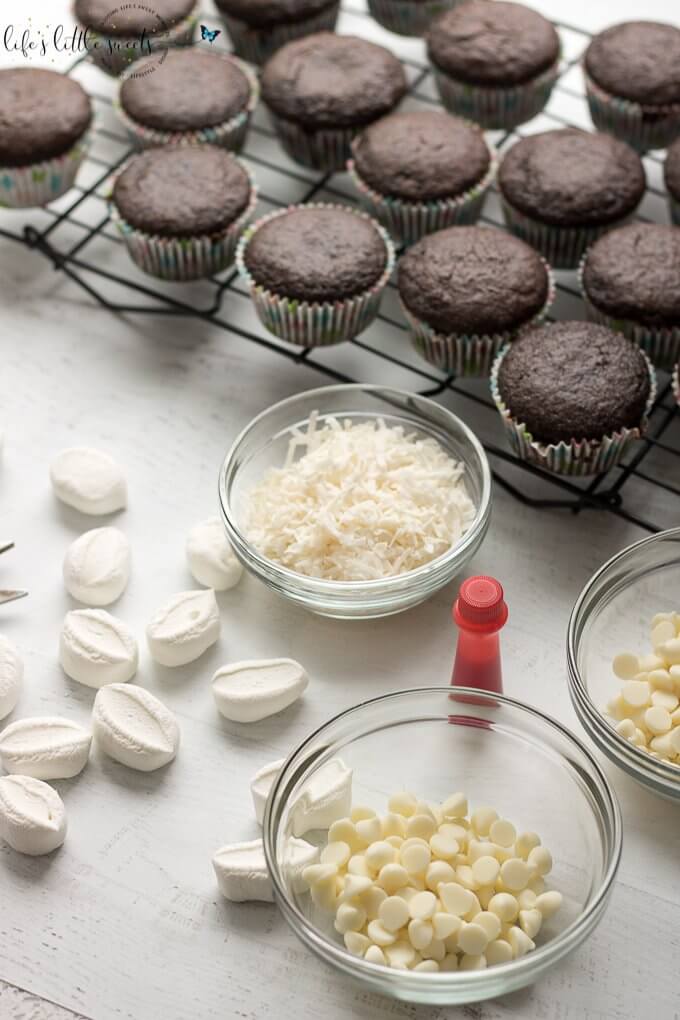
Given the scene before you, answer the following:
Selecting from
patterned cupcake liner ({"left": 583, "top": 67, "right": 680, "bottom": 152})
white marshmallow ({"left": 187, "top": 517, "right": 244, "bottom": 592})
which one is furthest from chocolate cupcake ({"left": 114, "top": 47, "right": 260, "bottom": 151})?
white marshmallow ({"left": 187, "top": 517, "right": 244, "bottom": 592})

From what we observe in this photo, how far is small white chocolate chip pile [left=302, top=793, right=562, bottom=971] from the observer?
5.64 feet

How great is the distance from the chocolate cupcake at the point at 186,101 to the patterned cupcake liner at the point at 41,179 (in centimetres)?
13

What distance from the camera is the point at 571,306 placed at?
2.72m

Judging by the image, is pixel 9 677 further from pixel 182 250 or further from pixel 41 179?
pixel 41 179

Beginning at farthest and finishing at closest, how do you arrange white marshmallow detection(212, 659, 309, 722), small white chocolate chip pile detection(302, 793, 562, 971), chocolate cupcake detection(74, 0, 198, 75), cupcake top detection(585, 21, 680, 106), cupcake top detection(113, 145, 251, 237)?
1. chocolate cupcake detection(74, 0, 198, 75)
2. cupcake top detection(585, 21, 680, 106)
3. cupcake top detection(113, 145, 251, 237)
4. white marshmallow detection(212, 659, 309, 722)
5. small white chocolate chip pile detection(302, 793, 562, 971)

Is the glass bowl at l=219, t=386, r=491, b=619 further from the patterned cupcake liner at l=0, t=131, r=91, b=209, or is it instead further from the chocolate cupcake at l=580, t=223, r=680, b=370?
the patterned cupcake liner at l=0, t=131, r=91, b=209

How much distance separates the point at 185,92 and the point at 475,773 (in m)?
1.66

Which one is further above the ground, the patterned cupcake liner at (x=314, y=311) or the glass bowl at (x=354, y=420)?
the patterned cupcake liner at (x=314, y=311)

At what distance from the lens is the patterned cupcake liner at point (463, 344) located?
7.95ft

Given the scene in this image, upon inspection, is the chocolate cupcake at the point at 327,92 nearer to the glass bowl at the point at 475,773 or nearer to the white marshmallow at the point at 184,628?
the white marshmallow at the point at 184,628

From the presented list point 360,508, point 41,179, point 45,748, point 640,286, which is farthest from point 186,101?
point 45,748

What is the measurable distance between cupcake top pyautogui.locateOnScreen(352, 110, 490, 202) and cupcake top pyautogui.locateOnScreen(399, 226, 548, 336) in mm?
212

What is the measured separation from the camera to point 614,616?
214 centimetres

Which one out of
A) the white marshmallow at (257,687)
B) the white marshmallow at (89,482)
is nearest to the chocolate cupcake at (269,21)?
the white marshmallow at (89,482)
